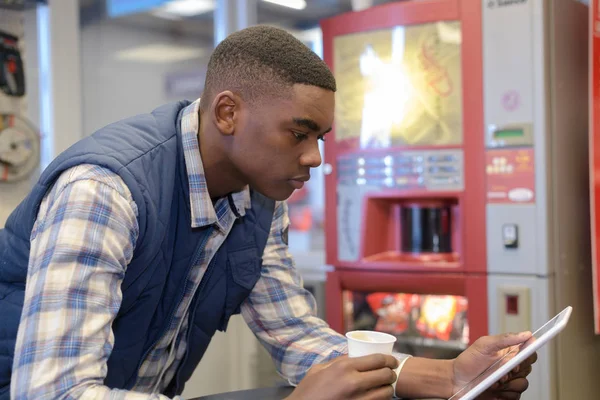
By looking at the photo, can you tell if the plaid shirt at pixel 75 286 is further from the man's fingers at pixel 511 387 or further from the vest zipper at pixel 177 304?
the man's fingers at pixel 511 387

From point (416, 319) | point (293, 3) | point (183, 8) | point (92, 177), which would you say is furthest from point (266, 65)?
point (293, 3)

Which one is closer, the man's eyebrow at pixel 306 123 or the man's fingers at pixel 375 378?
the man's fingers at pixel 375 378

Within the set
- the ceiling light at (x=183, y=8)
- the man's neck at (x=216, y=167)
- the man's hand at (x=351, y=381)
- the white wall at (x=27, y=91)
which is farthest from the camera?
the ceiling light at (x=183, y=8)

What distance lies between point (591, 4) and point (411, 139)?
750 millimetres

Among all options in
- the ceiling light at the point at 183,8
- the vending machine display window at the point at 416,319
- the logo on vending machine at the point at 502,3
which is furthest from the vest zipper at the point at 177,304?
the ceiling light at the point at 183,8

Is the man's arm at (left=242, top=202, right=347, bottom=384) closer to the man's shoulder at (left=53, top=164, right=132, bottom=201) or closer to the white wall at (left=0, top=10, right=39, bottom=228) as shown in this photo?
the man's shoulder at (left=53, top=164, right=132, bottom=201)

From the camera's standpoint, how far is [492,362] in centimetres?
119

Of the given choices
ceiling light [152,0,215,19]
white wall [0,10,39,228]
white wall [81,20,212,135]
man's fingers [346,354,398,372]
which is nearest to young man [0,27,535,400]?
man's fingers [346,354,398,372]

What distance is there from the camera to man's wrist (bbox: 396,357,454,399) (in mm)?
1250

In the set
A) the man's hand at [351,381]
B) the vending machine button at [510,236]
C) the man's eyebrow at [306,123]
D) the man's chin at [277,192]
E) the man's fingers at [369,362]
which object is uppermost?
the man's eyebrow at [306,123]

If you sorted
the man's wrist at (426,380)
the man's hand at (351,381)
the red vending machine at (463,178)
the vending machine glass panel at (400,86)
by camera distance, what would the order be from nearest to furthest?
the man's hand at (351,381), the man's wrist at (426,380), the red vending machine at (463,178), the vending machine glass panel at (400,86)

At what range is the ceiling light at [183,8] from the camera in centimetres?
355

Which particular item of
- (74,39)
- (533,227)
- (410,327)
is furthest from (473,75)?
(74,39)

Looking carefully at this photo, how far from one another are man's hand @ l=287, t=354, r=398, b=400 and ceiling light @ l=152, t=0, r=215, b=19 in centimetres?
290
